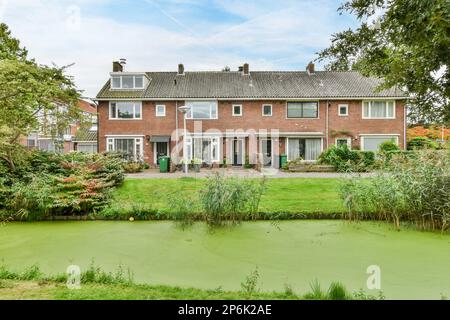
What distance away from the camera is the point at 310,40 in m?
9.35

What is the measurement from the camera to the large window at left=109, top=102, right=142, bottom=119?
25422mm

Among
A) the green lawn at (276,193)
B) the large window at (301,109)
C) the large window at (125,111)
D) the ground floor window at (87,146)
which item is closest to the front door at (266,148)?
the large window at (301,109)

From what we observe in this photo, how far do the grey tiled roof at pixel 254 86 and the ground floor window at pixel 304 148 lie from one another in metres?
3.24

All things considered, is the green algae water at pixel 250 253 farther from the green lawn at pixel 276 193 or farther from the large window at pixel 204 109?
the large window at pixel 204 109

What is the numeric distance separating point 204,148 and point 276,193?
47.5ft

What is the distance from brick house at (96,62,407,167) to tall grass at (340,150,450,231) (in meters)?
16.2

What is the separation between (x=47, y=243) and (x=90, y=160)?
6351mm

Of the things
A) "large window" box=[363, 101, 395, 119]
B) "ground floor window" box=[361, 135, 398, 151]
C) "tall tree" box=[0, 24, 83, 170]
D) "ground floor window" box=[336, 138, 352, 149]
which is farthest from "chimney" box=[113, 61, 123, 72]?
"ground floor window" box=[361, 135, 398, 151]

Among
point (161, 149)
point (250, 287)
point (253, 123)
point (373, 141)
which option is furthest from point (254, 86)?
point (250, 287)

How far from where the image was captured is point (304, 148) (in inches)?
1015

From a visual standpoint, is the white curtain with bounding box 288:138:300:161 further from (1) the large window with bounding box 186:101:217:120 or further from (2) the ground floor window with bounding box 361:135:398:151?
(1) the large window with bounding box 186:101:217:120

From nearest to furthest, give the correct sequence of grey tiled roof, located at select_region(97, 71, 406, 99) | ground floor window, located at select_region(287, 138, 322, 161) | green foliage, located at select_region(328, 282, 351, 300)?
1. green foliage, located at select_region(328, 282, 351, 300)
2. grey tiled roof, located at select_region(97, 71, 406, 99)
3. ground floor window, located at select_region(287, 138, 322, 161)

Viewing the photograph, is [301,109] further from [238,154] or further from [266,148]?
[238,154]
